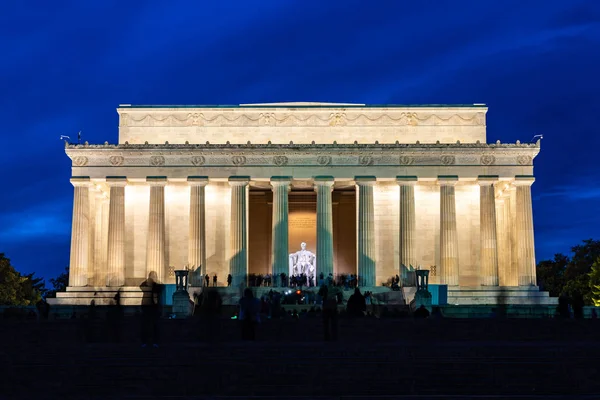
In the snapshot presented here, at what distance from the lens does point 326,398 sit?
18703 millimetres

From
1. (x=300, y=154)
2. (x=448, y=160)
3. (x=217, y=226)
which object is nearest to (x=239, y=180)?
(x=300, y=154)

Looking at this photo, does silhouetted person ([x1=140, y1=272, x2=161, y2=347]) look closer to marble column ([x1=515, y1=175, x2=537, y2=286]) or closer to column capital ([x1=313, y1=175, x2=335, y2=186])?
column capital ([x1=313, y1=175, x2=335, y2=186])

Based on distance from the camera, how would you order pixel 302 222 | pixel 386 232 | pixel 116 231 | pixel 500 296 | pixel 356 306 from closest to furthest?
pixel 356 306 < pixel 500 296 < pixel 116 231 < pixel 386 232 < pixel 302 222

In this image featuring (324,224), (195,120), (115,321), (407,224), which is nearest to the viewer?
(115,321)

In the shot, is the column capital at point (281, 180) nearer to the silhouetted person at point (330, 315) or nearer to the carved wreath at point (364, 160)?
the carved wreath at point (364, 160)

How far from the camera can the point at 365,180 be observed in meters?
66.4

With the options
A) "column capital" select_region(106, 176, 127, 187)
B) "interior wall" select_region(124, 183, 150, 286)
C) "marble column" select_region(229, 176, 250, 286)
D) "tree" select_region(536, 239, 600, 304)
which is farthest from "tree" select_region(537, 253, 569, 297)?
"column capital" select_region(106, 176, 127, 187)

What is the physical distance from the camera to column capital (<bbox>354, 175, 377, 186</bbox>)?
66438 millimetres

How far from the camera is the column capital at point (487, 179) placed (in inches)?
2623

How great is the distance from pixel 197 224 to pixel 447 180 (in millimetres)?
18576

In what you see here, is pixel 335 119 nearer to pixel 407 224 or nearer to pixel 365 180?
pixel 365 180

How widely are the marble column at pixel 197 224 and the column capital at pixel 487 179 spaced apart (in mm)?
20052

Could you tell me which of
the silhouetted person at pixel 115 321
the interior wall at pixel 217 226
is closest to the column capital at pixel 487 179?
the interior wall at pixel 217 226

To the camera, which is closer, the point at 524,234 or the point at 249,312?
the point at 249,312
